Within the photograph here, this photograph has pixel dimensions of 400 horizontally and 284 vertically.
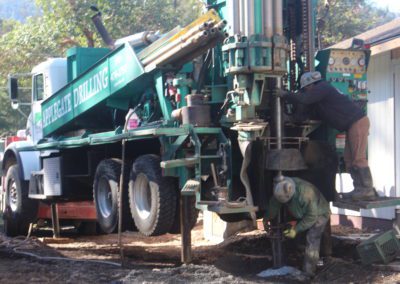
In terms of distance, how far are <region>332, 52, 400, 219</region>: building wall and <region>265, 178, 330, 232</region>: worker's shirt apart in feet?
12.7

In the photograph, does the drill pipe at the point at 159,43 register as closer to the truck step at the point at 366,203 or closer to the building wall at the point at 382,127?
the truck step at the point at 366,203

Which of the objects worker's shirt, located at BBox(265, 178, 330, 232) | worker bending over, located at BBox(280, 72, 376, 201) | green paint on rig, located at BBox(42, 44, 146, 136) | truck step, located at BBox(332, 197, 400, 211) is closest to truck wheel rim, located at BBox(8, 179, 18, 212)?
green paint on rig, located at BBox(42, 44, 146, 136)

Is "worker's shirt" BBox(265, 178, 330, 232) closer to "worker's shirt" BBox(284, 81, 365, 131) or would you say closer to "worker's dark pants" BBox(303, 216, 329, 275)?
"worker's dark pants" BBox(303, 216, 329, 275)

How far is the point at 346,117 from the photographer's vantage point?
8.03 metres

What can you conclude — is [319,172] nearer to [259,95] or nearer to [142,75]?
[259,95]

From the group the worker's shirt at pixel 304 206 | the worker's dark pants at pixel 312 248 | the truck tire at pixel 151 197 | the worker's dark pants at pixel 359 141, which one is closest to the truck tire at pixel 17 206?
the truck tire at pixel 151 197

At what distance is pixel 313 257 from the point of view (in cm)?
809

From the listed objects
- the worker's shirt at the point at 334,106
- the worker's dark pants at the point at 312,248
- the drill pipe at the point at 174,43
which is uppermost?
the drill pipe at the point at 174,43

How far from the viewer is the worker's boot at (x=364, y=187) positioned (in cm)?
809

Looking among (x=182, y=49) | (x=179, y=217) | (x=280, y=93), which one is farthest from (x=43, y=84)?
(x=280, y=93)

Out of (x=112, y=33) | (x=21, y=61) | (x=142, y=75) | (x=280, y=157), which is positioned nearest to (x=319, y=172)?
(x=280, y=157)

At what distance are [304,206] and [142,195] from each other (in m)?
2.13

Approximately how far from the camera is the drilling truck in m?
7.48

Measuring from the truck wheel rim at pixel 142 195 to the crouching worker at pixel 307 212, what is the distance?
157cm
